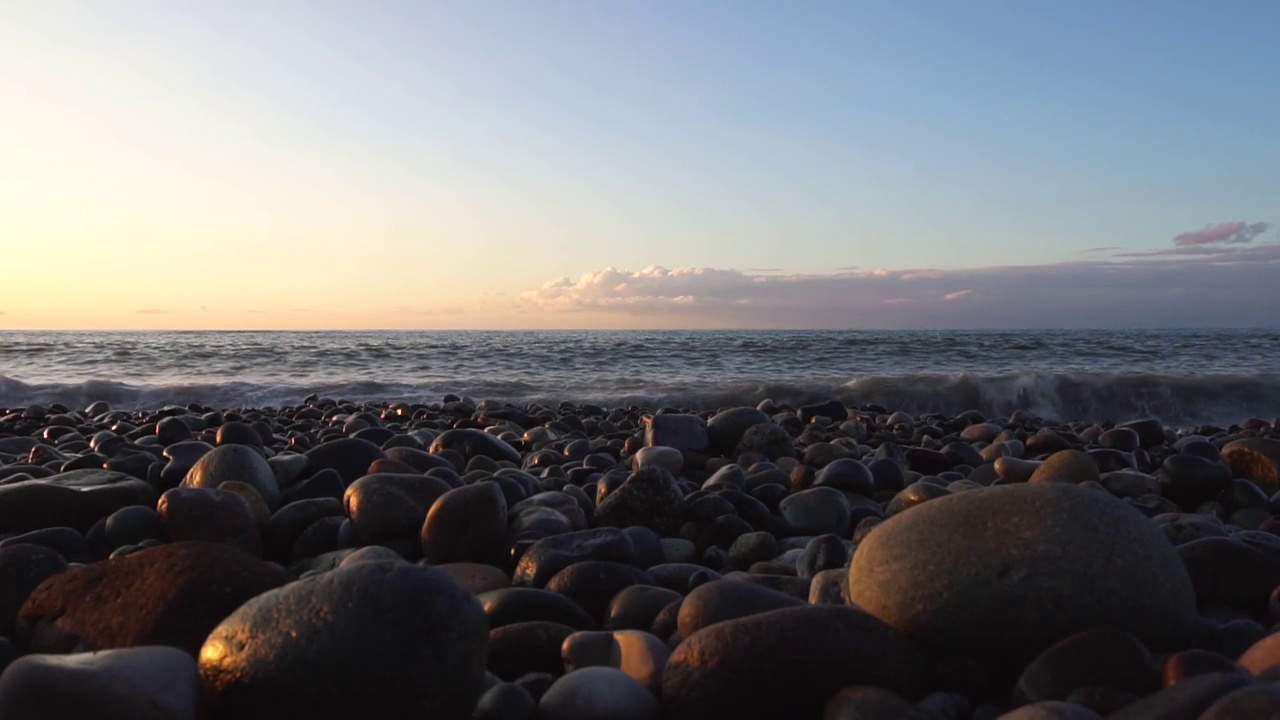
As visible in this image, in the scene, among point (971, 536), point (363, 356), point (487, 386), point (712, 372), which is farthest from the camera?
point (363, 356)

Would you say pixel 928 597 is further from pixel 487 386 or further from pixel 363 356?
pixel 363 356

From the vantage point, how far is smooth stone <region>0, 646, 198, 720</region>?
1.39m

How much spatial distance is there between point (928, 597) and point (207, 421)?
6.18 meters

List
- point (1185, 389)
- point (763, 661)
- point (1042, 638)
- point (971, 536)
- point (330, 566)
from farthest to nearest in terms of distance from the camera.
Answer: point (1185, 389) → point (330, 566) → point (971, 536) → point (1042, 638) → point (763, 661)

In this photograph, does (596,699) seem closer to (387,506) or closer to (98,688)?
(98,688)

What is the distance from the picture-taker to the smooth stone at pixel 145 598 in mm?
1775

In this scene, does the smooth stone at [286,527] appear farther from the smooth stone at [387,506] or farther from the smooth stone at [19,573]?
the smooth stone at [19,573]

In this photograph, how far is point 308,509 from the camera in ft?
9.74

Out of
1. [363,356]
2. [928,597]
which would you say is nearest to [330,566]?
[928,597]

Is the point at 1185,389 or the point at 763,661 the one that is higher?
the point at 763,661

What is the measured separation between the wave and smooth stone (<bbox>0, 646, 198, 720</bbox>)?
32.2ft

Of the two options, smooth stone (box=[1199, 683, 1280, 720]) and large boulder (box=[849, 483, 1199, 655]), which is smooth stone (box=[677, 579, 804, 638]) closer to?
large boulder (box=[849, 483, 1199, 655])

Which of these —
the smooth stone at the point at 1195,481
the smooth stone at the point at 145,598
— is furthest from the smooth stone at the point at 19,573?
the smooth stone at the point at 1195,481

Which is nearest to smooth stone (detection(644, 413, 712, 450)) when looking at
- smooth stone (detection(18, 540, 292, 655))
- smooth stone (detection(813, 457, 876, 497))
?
smooth stone (detection(813, 457, 876, 497))
